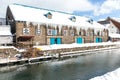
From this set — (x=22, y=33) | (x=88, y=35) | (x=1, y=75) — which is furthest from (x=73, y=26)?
(x=1, y=75)

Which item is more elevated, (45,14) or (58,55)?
(45,14)

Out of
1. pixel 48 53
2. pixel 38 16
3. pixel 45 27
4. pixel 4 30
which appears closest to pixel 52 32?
pixel 45 27

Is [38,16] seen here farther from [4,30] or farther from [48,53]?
[48,53]

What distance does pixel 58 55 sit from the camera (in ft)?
122

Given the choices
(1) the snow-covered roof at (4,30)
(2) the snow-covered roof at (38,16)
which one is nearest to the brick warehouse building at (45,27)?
(2) the snow-covered roof at (38,16)

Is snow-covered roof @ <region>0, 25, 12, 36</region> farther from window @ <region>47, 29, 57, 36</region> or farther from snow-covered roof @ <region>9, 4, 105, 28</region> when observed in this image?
window @ <region>47, 29, 57, 36</region>

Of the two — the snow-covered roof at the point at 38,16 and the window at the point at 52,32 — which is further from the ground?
the snow-covered roof at the point at 38,16

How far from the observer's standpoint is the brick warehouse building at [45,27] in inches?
1670

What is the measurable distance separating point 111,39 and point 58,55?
34043 mm

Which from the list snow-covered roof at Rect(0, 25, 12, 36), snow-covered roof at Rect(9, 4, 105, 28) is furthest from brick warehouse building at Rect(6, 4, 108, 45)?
snow-covered roof at Rect(0, 25, 12, 36)

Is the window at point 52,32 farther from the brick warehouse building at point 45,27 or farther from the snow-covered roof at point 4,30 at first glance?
the snow-covered roof at point 4,30

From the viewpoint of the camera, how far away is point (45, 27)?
4622 centimetres

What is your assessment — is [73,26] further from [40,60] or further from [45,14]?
[40,60]

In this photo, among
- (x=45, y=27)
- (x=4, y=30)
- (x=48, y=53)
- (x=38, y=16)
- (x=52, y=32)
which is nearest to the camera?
(x=48, y=53)
